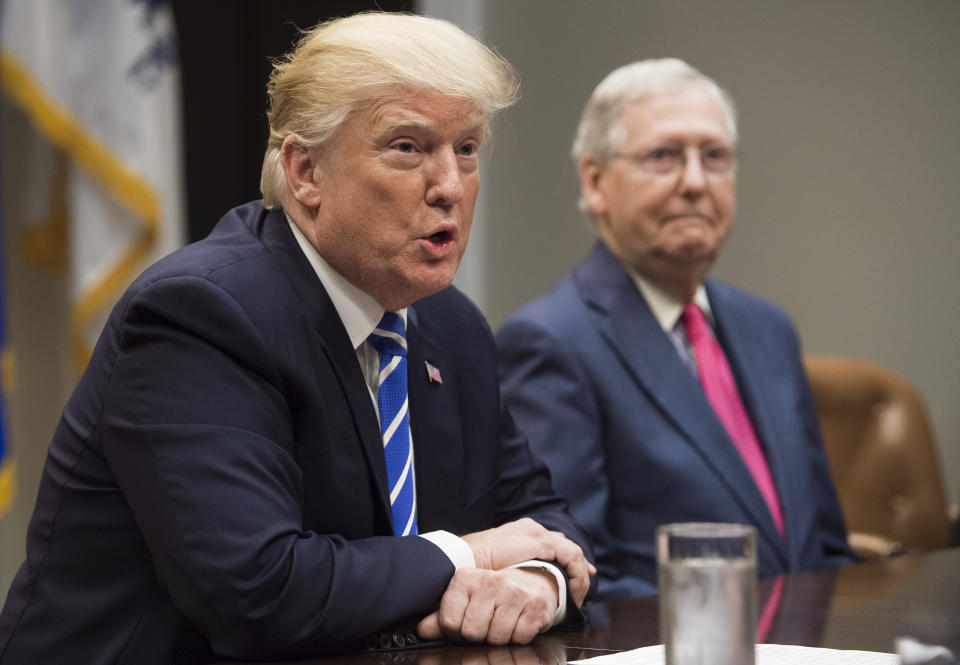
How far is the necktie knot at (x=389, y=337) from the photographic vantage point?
176 cm

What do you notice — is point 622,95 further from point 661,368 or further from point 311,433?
point 311,433

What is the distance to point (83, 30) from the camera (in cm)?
296

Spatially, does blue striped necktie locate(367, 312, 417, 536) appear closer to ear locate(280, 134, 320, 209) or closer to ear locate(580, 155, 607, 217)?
ear locate(280, 134, 320, 209)

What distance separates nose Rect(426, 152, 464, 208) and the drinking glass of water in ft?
2.53

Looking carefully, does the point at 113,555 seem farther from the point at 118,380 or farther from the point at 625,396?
the point at 625,396

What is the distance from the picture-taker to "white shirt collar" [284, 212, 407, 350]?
170 centimetres

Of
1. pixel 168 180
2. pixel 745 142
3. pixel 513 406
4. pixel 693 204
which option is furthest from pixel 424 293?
pixel 745 142

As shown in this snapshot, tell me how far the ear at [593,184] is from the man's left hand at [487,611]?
153cm

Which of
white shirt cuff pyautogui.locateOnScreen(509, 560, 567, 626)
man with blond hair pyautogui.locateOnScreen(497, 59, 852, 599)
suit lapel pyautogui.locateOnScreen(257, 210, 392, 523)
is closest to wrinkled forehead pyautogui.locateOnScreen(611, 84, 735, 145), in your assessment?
man with blond hair pyautogui.locateOnScreen(497, 59, 852, 599)

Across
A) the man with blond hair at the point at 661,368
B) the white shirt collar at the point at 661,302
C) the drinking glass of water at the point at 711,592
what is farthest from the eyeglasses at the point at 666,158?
the drinking glass of water at the point at 711,592

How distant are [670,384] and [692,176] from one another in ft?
1.68

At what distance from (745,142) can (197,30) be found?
6.66ft

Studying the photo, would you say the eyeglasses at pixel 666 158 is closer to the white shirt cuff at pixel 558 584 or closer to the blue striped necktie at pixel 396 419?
the blue striped necktie at pixel 396 419

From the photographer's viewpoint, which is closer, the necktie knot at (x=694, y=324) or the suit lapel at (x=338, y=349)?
the suit lapel at (x=338, y=349)
